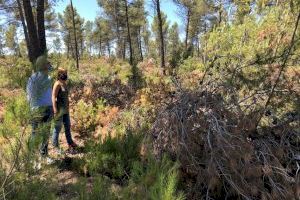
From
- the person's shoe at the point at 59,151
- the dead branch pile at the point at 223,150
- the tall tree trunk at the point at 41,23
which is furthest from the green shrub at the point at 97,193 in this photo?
the tall tree trunk at the point at 41,23

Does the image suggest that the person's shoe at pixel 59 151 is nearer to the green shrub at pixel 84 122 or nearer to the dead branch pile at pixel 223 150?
the green shrub at pixel 84 122

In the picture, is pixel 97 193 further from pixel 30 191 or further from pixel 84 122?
pixel 84 122

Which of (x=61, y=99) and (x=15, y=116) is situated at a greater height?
(x=15, y=116)

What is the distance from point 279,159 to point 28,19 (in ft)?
25.7

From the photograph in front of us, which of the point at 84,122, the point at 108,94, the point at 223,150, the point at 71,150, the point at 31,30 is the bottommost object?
the point at 71,150

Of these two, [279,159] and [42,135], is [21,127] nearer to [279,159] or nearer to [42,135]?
[42,135]

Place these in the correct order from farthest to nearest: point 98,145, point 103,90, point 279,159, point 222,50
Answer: point 103,90 → point 222,50 → point 98,145 → point 279,159

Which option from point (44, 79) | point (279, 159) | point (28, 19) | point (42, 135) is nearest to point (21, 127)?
point (42, 135)

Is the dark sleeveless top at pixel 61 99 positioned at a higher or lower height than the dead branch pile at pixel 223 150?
higher

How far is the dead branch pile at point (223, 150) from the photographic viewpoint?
4.24 meters

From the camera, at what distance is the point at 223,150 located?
429 cm

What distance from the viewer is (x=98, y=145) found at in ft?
19.1

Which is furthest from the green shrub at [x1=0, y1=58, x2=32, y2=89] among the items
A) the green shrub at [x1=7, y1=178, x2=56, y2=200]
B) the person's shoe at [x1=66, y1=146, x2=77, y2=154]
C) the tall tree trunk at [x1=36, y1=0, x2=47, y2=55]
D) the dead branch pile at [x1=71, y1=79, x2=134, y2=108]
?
the tall tree trunk at [x1=36, y1=0, x2=47, y2=55]

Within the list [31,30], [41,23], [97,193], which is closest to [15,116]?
[97,193]
